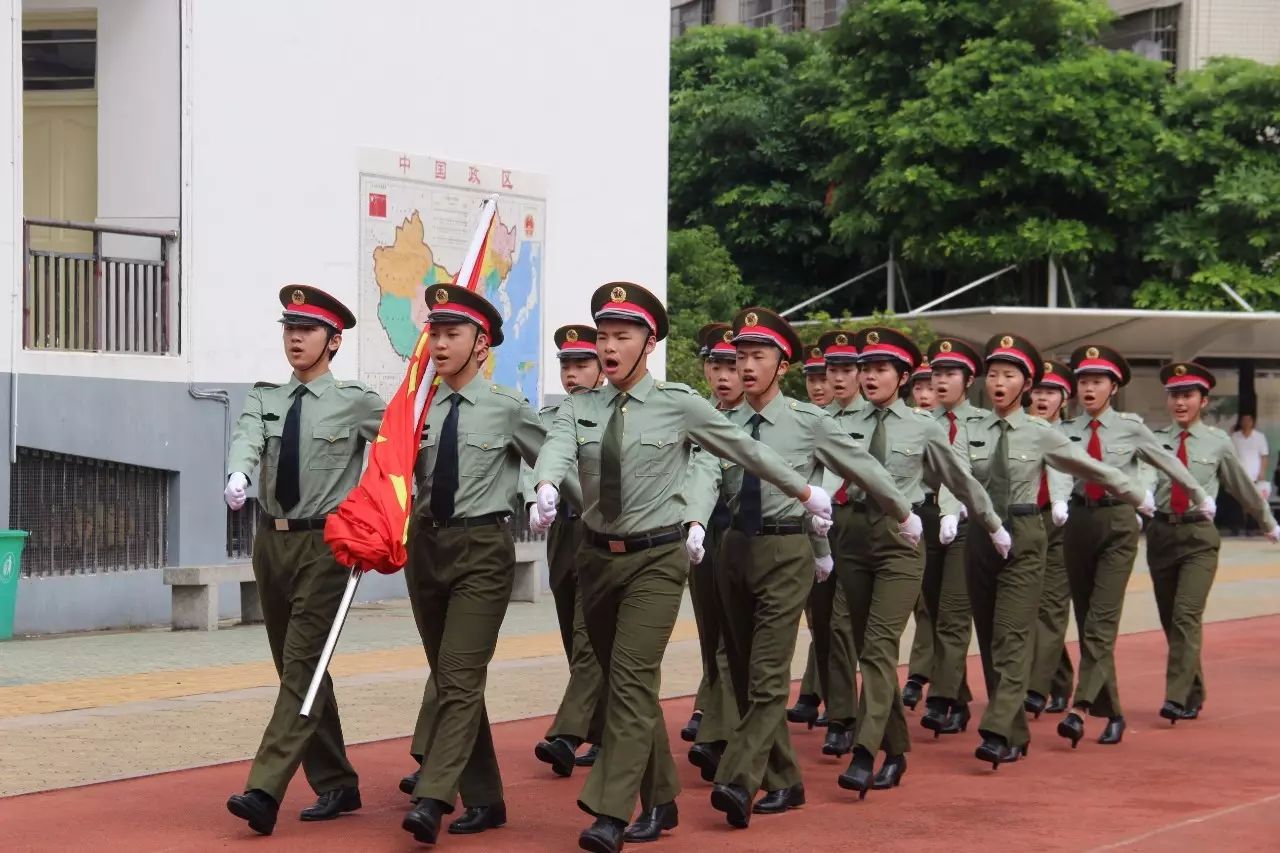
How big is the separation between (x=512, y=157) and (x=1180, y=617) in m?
9.00

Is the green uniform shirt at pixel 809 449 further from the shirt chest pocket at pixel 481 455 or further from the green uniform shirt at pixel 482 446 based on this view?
the shirt chest pocket at pixel 481 455

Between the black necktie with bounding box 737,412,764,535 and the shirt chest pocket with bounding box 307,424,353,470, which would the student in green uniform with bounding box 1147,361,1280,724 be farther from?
the shirt chest pocket with bounding box 307,424,353,470

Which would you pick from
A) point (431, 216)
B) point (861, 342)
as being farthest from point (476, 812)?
point (431, 216)

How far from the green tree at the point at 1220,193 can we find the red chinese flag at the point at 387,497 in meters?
23.4

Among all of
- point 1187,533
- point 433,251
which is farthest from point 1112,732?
point 433,251

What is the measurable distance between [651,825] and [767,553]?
53.2 inches

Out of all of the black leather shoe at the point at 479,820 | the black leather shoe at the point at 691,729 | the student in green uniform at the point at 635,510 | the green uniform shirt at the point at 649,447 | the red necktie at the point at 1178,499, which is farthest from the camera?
the red necktie at the point at 1178,499

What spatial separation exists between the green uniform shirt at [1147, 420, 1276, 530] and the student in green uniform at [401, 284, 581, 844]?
574 centimetres

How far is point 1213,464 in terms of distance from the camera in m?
12.4

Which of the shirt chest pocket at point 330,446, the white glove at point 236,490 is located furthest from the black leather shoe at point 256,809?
the shirt chest pocket at point 330,446

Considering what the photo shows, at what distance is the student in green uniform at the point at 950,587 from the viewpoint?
1098 centimetres

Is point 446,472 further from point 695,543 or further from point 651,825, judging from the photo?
point 651,825

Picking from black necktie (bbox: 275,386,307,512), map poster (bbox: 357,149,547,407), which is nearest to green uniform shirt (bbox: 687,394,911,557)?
black necktie (bbox: 275,386,307,512)

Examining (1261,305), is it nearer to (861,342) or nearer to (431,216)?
(431,216)
